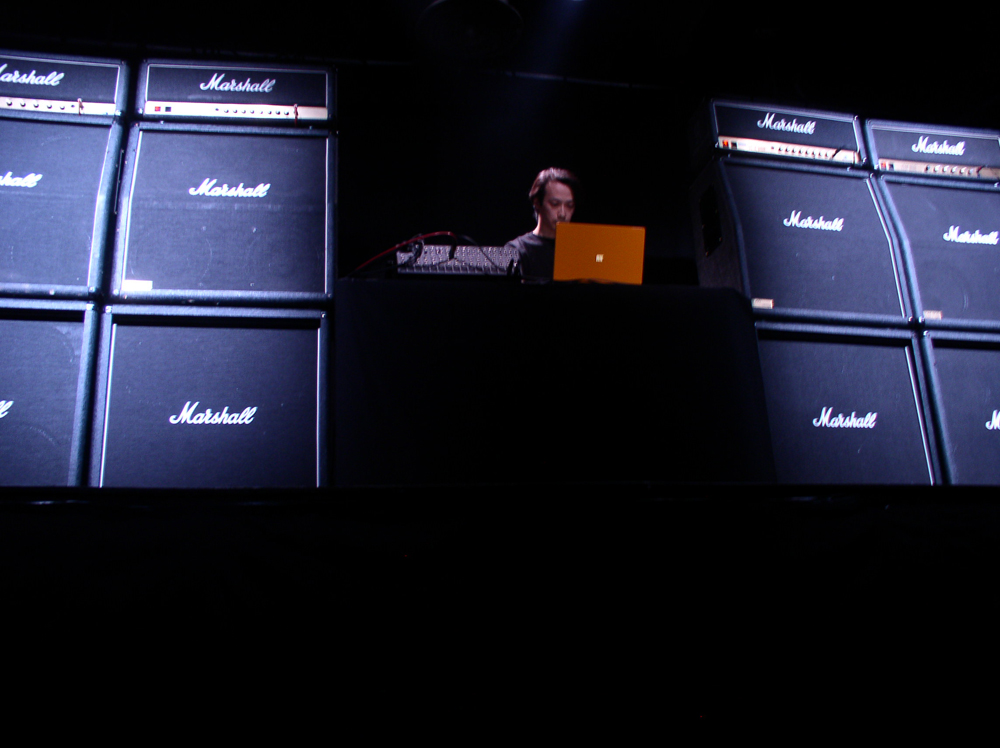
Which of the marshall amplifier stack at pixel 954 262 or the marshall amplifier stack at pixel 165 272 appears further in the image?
the marshall amplifier stack at pixel 954 262

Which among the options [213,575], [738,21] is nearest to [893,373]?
[738,21]

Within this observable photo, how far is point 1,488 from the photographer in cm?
78

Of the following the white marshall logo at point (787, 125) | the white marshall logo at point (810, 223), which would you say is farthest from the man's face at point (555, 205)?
the white marshall logo at point (810, 223)

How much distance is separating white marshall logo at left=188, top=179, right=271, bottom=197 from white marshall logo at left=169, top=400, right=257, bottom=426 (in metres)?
0.53

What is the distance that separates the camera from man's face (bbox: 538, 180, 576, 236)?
235 centimetres

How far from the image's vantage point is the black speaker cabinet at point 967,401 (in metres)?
1.65

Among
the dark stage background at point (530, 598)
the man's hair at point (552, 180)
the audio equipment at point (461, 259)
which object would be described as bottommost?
the dark stage background at point (530, 598)

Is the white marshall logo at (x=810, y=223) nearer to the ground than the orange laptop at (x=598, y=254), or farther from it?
farther from it

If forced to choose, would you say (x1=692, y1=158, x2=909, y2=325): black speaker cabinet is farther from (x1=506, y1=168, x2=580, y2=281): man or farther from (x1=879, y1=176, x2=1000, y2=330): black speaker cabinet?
(x1=506, y1=168, x2=580, y2=281): man

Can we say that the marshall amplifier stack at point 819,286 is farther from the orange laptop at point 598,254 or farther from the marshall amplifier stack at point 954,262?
the orange laptop at point 598,254

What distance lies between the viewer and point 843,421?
5.37ft

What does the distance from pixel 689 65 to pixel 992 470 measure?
5.98ft

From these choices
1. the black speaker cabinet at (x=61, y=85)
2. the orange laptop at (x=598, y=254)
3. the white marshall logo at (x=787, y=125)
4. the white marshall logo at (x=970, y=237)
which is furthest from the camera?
the white marshall logo at (x=787, y=125)

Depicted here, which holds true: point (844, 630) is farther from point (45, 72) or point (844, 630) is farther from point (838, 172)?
point (45, 72)
